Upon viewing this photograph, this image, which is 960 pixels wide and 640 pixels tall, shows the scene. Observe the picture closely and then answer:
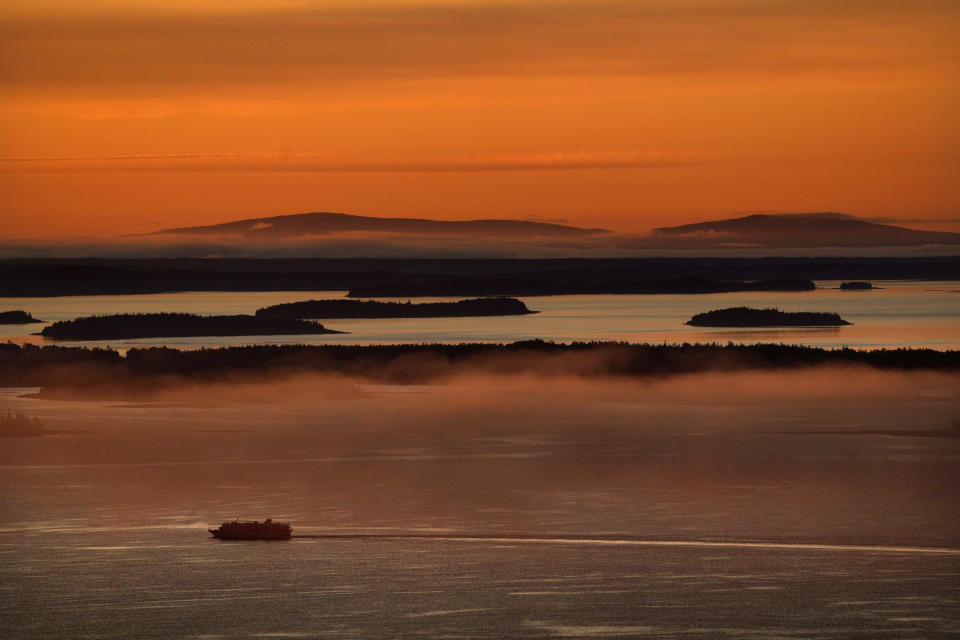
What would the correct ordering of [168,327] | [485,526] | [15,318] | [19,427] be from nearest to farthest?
[485,526] < [19,427] < [168,327] < [15,318]

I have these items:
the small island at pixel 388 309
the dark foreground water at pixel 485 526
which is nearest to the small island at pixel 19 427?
the dark foreground water at pixel 485 526

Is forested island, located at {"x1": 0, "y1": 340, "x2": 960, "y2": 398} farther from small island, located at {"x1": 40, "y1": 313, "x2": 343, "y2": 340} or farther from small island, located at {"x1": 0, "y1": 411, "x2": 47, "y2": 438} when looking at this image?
small island, located at {"x1": 40, "y1": 313, "x2": 343, "y2": 340}

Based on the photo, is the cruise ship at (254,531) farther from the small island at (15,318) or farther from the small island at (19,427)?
the small island at (15,318)

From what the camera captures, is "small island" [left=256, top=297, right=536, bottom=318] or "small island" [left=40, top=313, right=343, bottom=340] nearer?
"small island" [left=40, top=313, right=343, bottom=340]

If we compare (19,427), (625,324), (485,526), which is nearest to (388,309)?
(625,324)

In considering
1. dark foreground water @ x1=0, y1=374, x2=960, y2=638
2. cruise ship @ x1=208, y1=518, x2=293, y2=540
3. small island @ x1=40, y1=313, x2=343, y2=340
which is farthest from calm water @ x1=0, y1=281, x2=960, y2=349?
cruise ship @ x1=208, y1=518, x2=293, y2=540

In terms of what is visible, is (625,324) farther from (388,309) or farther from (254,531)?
(254,531)

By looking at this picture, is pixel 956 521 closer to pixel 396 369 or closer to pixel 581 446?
pixel 581 446
